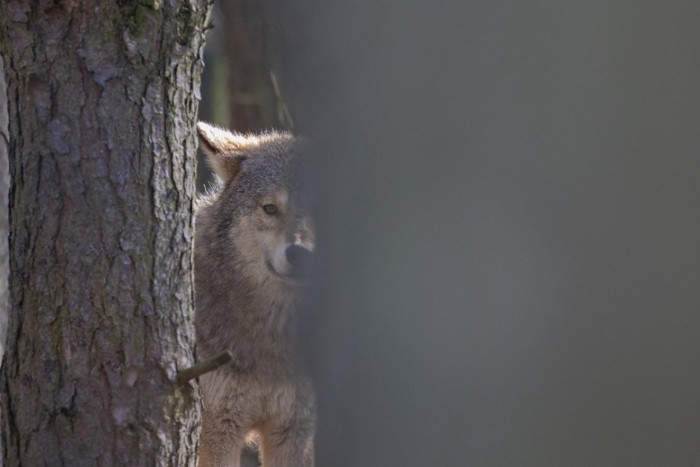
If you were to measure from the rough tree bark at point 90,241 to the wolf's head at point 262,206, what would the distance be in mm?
1645

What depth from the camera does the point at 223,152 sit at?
5.19 meters

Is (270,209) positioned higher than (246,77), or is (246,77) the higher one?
(246,77)

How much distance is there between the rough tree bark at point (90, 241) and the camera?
2900 millimetres

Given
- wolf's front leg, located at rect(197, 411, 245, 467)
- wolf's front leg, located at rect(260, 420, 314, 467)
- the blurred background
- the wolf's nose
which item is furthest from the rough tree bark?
wolf's front leg, located at rect(260, 420, 314, 467)

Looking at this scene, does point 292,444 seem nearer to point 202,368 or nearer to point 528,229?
point 202,368

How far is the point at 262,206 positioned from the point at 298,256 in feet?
1.47

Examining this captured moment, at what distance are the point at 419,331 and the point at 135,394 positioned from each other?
918mm

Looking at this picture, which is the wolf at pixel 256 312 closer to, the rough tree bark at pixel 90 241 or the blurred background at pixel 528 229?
the blurred background at pixel 528 229

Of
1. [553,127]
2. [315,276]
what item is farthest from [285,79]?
[553,127]

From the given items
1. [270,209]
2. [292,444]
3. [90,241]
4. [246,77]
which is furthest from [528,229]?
[246,77]

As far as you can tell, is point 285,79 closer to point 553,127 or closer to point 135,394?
point 553,127

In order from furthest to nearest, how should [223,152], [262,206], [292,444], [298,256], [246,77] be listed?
[246,77], [223,152], [262,206], [292,444], [298,256]

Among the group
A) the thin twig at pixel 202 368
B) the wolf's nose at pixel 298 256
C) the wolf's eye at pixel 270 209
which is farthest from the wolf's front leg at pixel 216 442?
the thin twig at pixel 202 368

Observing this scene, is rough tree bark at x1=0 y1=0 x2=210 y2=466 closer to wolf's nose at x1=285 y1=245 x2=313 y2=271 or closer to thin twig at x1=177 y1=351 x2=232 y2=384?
thin twig at x1=177 y1=351 x2=232 y2=384
